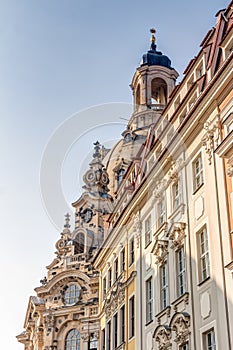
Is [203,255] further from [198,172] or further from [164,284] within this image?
[164,284]

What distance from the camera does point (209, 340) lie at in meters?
23.4

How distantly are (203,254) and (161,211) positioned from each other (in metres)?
6.54

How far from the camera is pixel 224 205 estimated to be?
930 inches

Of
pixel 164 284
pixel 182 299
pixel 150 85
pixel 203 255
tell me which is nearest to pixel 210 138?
pixel 203 255

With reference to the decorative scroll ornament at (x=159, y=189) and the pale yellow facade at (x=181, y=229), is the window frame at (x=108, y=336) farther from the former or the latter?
the decorative scroll ornament at (x=159, y=189)

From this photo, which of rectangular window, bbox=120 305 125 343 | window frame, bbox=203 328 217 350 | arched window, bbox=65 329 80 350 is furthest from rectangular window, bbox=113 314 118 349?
arched window, bbox=65 329 80 350

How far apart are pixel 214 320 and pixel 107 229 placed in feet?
68.4

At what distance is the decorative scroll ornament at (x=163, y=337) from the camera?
26.7 meters

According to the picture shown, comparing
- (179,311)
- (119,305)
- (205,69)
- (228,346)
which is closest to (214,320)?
(228,346)

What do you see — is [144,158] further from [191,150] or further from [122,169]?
[122,169]

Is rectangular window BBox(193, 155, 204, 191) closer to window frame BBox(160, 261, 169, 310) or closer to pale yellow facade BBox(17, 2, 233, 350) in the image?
pale yellow facade BBox(17, 2, 233, 350)

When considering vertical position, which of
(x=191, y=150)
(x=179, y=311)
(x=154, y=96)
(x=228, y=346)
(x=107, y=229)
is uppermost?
(x=154, y=96)

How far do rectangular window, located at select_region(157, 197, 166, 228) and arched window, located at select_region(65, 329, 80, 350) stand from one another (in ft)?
102

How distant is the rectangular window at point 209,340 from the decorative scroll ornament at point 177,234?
16.0 ft
